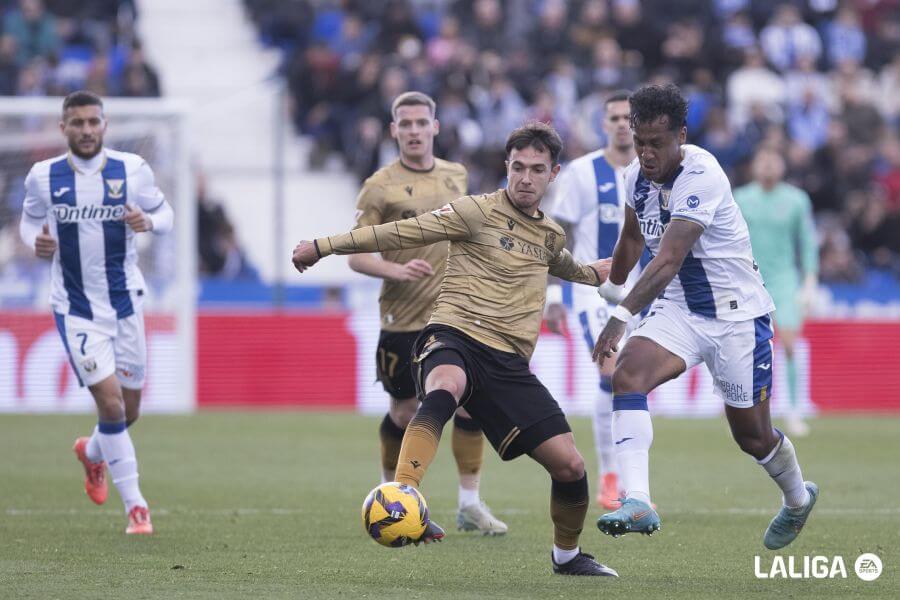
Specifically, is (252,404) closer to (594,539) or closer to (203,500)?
(203,500)

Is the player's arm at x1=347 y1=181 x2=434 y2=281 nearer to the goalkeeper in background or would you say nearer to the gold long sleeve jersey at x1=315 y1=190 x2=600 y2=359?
the gold long sleeve jersey at x1=315 y1=190 x2=600 y2=359

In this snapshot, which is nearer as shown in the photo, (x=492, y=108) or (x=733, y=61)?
(x=492, y=108)

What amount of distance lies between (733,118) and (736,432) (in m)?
15.4

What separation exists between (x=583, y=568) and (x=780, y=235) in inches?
314

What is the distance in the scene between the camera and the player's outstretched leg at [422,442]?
6.85 metres

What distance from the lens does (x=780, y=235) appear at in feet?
48.2

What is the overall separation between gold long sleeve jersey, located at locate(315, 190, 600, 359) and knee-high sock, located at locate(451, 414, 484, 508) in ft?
6.01

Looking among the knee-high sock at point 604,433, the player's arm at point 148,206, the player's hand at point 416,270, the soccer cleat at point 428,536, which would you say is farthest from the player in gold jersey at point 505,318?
the knee-high sock at point 604,433

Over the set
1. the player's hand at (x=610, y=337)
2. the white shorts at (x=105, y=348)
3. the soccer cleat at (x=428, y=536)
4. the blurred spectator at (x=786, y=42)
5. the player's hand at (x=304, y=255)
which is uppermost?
the blurred spectator at (x=786, y=42)

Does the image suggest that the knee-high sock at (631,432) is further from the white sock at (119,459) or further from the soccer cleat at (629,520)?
the white sock at (119,459)

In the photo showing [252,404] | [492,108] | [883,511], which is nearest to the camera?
[883,511]

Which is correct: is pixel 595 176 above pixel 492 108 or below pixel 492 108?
below

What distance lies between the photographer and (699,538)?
28.9 ft

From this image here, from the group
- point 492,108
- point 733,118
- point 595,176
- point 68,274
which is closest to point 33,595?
point 68,274
